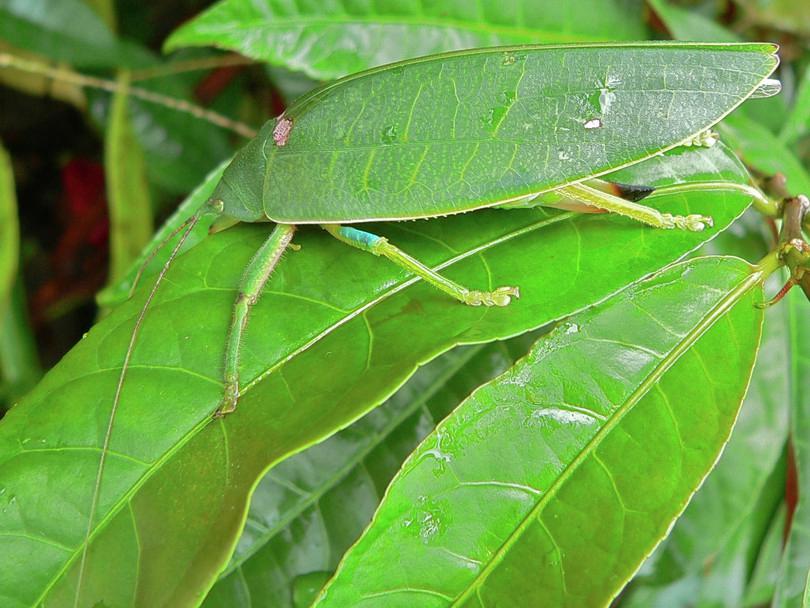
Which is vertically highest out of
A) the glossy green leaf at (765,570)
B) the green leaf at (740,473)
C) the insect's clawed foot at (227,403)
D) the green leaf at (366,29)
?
the green leaf at (366,29)

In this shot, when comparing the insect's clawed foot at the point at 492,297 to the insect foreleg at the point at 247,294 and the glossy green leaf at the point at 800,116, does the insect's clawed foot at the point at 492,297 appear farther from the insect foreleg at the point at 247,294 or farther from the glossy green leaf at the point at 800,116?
the glossy green leaf at the point at 800,116

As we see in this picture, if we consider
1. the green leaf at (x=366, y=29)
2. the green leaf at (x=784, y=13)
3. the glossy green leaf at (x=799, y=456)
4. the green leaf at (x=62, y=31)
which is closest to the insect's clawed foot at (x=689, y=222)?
the glossy green leaf at (x=799, y=456)

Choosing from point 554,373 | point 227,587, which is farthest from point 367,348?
point 227,587

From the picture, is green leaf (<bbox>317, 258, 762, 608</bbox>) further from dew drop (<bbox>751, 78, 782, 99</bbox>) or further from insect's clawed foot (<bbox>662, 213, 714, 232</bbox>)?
dew drop (<bbox>751, 78, 782, 99</bbox>)

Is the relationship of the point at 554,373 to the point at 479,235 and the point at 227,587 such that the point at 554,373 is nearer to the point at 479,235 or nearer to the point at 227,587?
the point at 479,235

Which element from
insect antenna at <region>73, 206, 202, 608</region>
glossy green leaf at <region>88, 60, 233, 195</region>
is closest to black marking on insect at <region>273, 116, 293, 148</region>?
insect antenna at <region>73, 206, 202, 608</region>

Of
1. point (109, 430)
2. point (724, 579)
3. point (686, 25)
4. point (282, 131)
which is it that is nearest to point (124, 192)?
point (282, 131)
